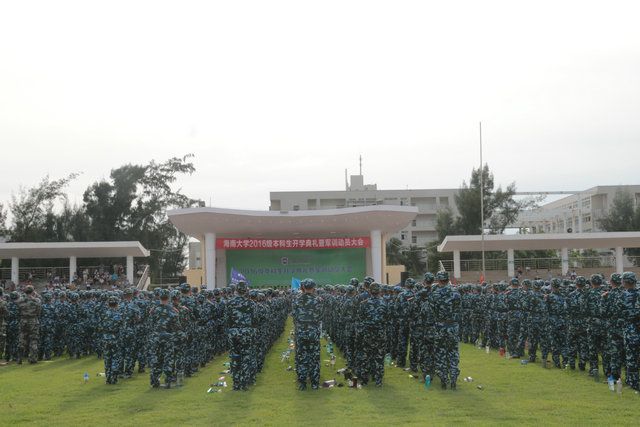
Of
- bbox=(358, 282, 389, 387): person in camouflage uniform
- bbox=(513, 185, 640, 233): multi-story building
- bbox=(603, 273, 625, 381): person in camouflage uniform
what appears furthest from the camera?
bbox=(513, 185, 640, 233): multi-story building

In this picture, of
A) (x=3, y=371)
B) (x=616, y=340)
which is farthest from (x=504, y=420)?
(x=3, y=371)

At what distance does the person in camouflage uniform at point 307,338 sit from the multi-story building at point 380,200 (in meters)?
57.6

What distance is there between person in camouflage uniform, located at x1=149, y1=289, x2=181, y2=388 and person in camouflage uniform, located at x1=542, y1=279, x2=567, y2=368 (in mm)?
6849

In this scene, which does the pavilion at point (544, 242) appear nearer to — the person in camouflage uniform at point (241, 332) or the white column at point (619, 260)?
the white column at point (619, 260)

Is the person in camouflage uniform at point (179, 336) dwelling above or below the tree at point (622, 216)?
below

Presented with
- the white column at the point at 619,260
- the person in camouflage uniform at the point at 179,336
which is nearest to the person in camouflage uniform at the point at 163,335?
the person in camouflage uniform at the point at 179,336

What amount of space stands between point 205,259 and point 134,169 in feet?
81.0

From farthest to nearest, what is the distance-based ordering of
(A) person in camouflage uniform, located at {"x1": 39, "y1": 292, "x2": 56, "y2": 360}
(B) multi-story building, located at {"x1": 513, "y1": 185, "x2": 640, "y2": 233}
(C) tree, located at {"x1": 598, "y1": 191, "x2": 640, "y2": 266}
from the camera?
1. (B) multi-story building, located at {"x1": 513, "y1": 185, "x2": 640, "y2": 233}
2. (C) tree, located at {"x1": 598, "y1": 191, "x2": 640, "y2": 266}
3. (A) person in camouflage uniform, located at {"x1": 39, "y1": 292, "x2": 56, "y2": 360}

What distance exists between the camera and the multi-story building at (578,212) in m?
63.2

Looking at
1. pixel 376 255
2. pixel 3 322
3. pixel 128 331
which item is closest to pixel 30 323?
pixel 3 322

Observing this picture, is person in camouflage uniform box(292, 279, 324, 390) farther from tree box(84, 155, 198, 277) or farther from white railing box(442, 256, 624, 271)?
tree box(84, 155, 198, 277)

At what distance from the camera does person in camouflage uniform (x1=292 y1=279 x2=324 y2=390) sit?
1070 cm

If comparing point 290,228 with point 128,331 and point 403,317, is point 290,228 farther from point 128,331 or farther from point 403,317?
point 128,331

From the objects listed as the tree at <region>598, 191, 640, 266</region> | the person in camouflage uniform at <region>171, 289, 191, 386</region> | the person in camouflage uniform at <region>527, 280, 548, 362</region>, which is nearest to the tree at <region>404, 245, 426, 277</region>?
the tree at <region>598, 191, 640, 266</region>
